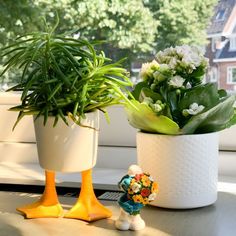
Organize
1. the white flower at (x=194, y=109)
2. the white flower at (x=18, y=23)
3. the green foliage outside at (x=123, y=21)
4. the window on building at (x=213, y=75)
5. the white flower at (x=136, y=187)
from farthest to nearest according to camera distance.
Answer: the white flower at (x=18, y=23)
the green foliage outside at (x=123, y=21)
the window on building at (x=213, y=75)
the white flower at (x=194, y=109)
the white flower at (x=136, y=187)

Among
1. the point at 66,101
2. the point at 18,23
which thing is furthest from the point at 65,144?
the point at 18,23

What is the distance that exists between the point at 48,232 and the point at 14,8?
1.55 metres

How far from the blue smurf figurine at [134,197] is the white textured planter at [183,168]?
0.12 metres

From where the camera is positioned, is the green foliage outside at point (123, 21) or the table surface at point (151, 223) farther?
the green foliage outside at point (123, 21)

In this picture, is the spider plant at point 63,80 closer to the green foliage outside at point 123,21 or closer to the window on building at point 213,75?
the window on building at point 213,75

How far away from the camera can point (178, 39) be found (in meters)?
1.84

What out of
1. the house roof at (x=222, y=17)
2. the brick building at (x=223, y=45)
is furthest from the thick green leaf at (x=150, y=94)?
the house roof at (x=222, y=17)

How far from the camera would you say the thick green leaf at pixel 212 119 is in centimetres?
102

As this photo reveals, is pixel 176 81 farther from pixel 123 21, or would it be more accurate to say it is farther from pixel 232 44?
pixel 123 21

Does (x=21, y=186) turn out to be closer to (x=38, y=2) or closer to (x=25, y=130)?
(x=25, y=130)

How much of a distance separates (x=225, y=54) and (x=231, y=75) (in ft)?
0.26

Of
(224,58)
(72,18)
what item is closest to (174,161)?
(224,58)

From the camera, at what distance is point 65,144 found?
3.21 ft

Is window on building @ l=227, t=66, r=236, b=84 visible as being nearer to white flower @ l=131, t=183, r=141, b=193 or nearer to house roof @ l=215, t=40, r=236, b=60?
house roof @ l=215, t=40, r=236, b=60
